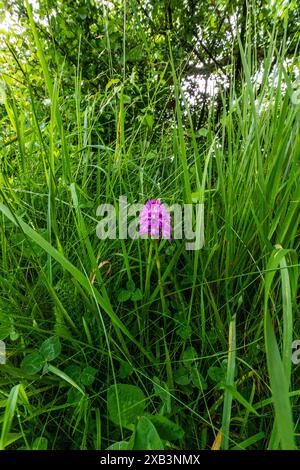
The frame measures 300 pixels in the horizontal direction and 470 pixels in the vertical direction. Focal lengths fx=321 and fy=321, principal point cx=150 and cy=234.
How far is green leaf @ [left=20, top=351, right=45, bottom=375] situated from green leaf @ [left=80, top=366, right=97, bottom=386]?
6cm

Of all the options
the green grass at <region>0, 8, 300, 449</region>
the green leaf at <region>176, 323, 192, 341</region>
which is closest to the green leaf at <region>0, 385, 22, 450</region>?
the green grass at <region>0, 8, 300, 449</region>

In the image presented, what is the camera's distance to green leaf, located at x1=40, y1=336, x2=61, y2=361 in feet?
1.51

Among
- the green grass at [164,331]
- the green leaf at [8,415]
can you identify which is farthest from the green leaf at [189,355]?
the green leaf at [8,415]

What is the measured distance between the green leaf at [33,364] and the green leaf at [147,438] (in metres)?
0.17

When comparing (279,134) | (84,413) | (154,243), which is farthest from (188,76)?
(84,413)

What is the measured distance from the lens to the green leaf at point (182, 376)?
0.47 meters

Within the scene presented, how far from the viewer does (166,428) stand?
40 cm

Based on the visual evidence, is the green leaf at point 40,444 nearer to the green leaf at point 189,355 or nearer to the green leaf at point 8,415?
the green leaf at point 8,415

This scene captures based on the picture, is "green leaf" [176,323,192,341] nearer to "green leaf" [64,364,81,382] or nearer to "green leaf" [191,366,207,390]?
"green leaf" [191,366,207,390]

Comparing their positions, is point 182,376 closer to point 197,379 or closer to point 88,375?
point 197,379

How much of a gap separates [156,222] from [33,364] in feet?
0.91
